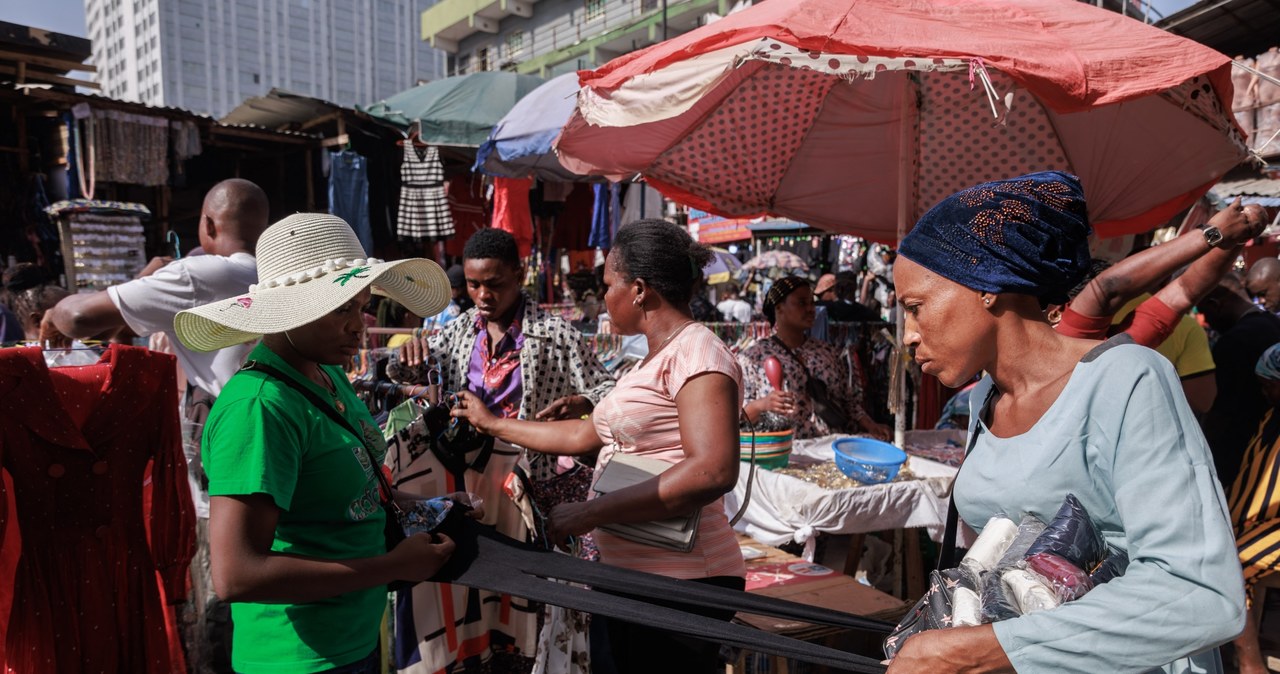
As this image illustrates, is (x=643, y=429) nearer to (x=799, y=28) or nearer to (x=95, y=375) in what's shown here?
(x=799, y=28)

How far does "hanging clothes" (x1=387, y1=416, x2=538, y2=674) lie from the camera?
8.98ft

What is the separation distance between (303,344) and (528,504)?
41.1 inches

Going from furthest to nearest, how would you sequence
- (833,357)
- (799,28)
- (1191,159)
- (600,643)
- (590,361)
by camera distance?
(833,357)
(1191,159)
(590,361)
(799,28)
(600,643)

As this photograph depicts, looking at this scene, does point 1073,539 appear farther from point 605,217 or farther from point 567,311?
point 567,311

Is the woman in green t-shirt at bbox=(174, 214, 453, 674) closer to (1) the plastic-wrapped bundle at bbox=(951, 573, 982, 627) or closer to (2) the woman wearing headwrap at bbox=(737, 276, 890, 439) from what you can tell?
(1) the plastic-wrapped bundle at bbox=(951, 573, 982, 627)

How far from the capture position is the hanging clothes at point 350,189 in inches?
371

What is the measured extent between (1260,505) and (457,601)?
379cm

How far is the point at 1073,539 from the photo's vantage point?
45.1 inches

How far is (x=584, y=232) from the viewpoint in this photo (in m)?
9.85

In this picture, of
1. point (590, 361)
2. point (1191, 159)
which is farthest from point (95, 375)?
point (1191, 159)

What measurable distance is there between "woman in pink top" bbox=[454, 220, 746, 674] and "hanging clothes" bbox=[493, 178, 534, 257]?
6705 mm

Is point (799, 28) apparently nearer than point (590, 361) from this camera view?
Yes

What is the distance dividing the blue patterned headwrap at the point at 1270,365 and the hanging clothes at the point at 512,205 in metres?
7.15

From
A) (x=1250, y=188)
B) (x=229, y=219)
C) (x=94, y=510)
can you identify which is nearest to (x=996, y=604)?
(x=94, y=510)
